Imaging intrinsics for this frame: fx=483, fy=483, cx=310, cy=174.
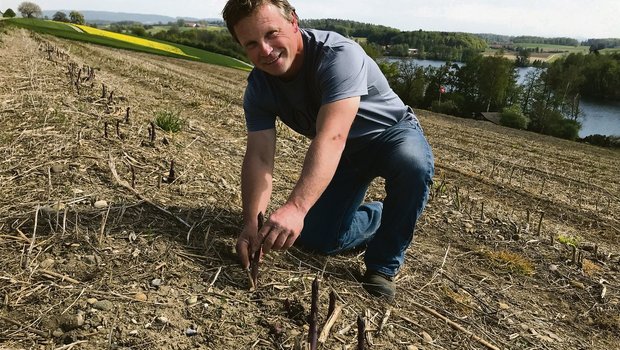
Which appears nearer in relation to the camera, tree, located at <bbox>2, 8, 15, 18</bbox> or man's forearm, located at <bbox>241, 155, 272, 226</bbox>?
man's forearm, located at <bbox>241, 155, 272, 226</bbox>

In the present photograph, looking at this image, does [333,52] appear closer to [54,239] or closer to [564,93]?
[54,239]

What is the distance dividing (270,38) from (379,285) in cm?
161

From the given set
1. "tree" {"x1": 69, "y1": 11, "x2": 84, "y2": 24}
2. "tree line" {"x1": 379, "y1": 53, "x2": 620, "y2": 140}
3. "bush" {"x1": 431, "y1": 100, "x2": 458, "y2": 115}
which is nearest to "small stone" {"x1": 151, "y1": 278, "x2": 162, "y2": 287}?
"bush" {"x1": 431, "y1": 100, "x2": 458, "y2": 115}

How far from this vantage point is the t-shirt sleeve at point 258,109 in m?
3.12

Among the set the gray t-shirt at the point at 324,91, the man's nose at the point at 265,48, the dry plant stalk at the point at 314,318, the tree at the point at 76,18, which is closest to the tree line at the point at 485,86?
the gray t-shirt at the point at 324,91

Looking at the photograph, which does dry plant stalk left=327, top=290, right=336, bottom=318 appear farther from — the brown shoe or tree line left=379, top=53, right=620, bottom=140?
tree line left=379, top=53, right=620, bottom=140

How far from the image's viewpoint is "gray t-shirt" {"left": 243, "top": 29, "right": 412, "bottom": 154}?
2771 mm

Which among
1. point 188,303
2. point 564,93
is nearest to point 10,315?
point 188,303

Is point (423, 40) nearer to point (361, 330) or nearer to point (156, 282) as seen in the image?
point (156, 282)

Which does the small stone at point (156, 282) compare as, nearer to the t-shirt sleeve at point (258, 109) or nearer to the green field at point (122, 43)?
the t-shirt sleeve at point (258, 109)

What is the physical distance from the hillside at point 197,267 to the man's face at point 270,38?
1.19m

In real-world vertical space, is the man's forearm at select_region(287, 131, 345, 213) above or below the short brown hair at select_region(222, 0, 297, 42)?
below

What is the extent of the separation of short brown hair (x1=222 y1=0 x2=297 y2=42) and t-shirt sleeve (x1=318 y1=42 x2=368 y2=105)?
35cm

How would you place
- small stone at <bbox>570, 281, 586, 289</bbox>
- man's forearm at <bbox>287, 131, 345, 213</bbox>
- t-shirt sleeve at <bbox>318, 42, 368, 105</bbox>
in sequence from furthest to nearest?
1. small stone at <bbox>570, 281, 586, 289</bbox>
2. t-shirt sleeve at <bbox>318, 42, 368, 105</bbox>
3. man's forearm at <bbox>287, 131, 345, 213</bbox>
